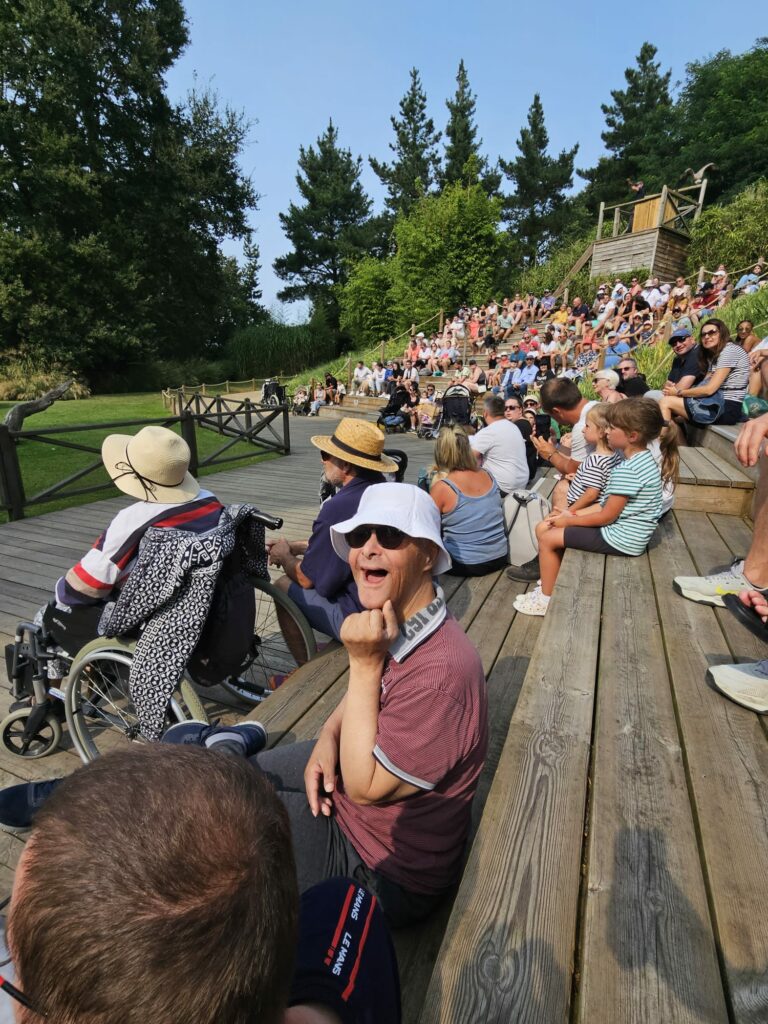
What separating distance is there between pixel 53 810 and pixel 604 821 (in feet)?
4.15

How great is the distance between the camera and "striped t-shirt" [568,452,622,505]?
3.40 metres

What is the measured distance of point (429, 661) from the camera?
1.22 m

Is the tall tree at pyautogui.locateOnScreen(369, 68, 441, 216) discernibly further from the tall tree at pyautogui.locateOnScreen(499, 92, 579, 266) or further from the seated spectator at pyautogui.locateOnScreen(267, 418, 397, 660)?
the seated spectator at pyautogui.locateOnScreen(267, 418, 397, 660)

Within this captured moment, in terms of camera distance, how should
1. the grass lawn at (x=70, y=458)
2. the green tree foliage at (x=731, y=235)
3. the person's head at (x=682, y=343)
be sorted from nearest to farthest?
the person's head at (x=682, y=343), the grass lawn at (x=70, y=458), the green tree foliage at (x=731, y=235)

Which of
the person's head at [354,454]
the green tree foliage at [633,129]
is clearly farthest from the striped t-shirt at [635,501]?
the green tree foliage at [633,129]

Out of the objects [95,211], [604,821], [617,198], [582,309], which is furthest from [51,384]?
[617,198]

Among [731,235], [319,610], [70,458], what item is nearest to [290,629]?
[319,610]

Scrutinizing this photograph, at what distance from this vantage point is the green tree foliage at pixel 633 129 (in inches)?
1500

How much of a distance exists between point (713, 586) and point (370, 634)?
2.08 meters

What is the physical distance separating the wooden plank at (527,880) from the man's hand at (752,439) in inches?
53.5

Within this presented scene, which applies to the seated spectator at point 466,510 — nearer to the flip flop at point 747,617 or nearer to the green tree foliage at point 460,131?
the flip flop at point 747,617

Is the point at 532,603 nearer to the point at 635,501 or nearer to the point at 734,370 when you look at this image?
the point at 635,501

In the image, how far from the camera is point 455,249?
1087 inches

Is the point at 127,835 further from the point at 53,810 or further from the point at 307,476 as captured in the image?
the point at 307,476
